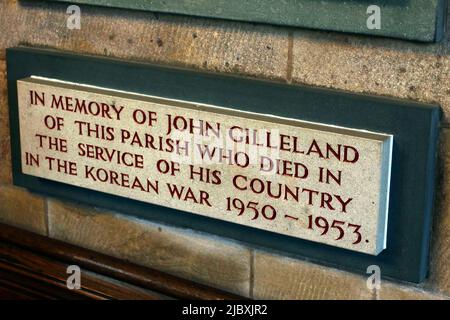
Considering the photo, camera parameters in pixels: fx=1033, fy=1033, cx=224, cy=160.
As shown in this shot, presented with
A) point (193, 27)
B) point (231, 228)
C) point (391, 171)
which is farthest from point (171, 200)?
point (391, 171)

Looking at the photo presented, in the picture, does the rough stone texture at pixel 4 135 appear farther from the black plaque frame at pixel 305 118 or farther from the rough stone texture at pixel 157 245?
the rough stone texture at pixel 157 245

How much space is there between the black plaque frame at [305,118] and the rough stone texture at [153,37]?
40mm

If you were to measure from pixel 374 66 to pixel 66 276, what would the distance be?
4.23 feet

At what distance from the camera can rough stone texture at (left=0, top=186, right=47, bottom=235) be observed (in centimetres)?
339

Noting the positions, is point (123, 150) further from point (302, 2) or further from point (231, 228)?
point (302, 2)

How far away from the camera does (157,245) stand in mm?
3133

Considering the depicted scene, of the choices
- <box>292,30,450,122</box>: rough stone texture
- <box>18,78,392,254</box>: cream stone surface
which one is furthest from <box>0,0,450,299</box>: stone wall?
<box>18,78,392,254</box>: cream stone surface

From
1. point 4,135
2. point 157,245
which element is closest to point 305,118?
point 157,245

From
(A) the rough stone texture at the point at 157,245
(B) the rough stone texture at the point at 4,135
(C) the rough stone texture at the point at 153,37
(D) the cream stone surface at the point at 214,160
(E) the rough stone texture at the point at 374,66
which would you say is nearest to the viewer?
(E) the rough stone texture at the point at 374,66

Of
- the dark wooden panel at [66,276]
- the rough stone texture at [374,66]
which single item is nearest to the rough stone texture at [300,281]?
the dark wooden panel at [66,276]

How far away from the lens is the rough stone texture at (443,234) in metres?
2.53

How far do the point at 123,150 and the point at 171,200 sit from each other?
21cm

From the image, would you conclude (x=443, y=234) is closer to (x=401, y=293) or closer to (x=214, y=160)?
(x=401, y=293)

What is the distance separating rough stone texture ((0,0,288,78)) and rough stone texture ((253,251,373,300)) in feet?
1.75
